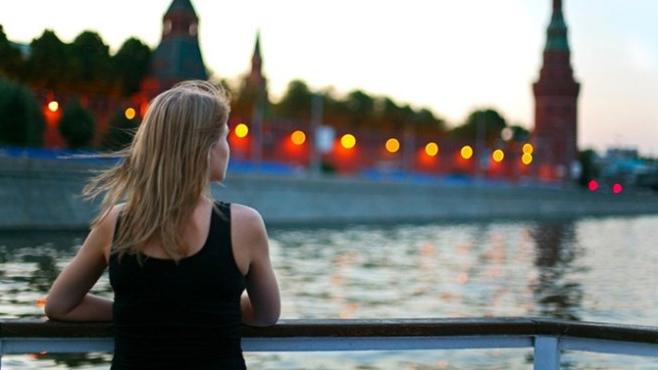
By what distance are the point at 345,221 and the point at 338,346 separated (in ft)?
149

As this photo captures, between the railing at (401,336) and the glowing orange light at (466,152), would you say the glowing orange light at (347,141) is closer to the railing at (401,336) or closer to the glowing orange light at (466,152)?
the glowing orange light at (466,152)

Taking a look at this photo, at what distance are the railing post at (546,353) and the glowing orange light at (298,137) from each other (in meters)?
74.7

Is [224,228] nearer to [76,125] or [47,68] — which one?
[47,68]

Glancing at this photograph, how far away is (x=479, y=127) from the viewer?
105 metres

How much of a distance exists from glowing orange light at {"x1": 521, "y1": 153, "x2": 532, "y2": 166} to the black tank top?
4185 inches

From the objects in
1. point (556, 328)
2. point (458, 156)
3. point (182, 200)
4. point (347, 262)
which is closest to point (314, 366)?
point (556, 328)

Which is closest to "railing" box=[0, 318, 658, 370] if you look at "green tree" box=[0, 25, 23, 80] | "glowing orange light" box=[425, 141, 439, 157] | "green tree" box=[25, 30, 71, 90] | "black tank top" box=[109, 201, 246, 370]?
"black tank top" box=[109, 201, 246, 370]

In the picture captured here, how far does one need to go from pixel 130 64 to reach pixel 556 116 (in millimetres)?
84507

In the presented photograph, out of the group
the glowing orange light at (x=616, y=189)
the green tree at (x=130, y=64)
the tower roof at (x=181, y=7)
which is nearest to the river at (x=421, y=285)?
the green tree at (x=130, y=64)

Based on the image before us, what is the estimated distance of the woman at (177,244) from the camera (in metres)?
2.40

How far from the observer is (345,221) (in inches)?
1896

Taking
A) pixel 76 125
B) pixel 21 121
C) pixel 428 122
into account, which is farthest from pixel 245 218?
pixel 428 122

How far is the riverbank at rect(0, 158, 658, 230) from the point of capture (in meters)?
31.2

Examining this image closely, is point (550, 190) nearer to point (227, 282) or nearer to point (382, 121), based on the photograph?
point (382, 121)
